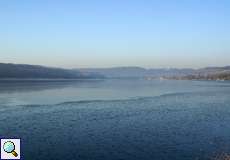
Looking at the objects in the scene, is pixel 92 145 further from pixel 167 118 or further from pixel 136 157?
pixel 167 118

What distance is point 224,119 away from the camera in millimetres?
35500

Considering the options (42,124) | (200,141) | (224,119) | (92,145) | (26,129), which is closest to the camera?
(92,145)

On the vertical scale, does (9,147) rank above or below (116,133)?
above

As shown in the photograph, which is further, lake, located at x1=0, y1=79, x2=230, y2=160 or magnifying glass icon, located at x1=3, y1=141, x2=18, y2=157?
lake, located at x1=0, y1=79, x2=230, y2=160

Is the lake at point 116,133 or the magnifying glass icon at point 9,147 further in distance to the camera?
the lake at point 116,133

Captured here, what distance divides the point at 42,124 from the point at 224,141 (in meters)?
14.7

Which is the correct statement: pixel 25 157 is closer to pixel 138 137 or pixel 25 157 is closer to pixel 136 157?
pixel 136 157

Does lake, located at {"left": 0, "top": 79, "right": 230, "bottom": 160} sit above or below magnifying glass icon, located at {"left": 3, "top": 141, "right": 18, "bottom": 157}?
below

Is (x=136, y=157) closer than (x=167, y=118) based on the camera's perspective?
Yes

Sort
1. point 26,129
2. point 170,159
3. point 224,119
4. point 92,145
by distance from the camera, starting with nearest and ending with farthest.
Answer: point 170,159 < point 92,145 < point 26,129 < point 224,119

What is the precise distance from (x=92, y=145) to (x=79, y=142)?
132 cm

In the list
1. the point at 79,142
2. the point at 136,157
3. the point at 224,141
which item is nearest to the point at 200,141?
the point at 224,141

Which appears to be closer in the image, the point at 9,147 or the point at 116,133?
the point at 9,147

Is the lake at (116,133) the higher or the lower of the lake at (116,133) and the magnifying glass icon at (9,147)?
the lower
